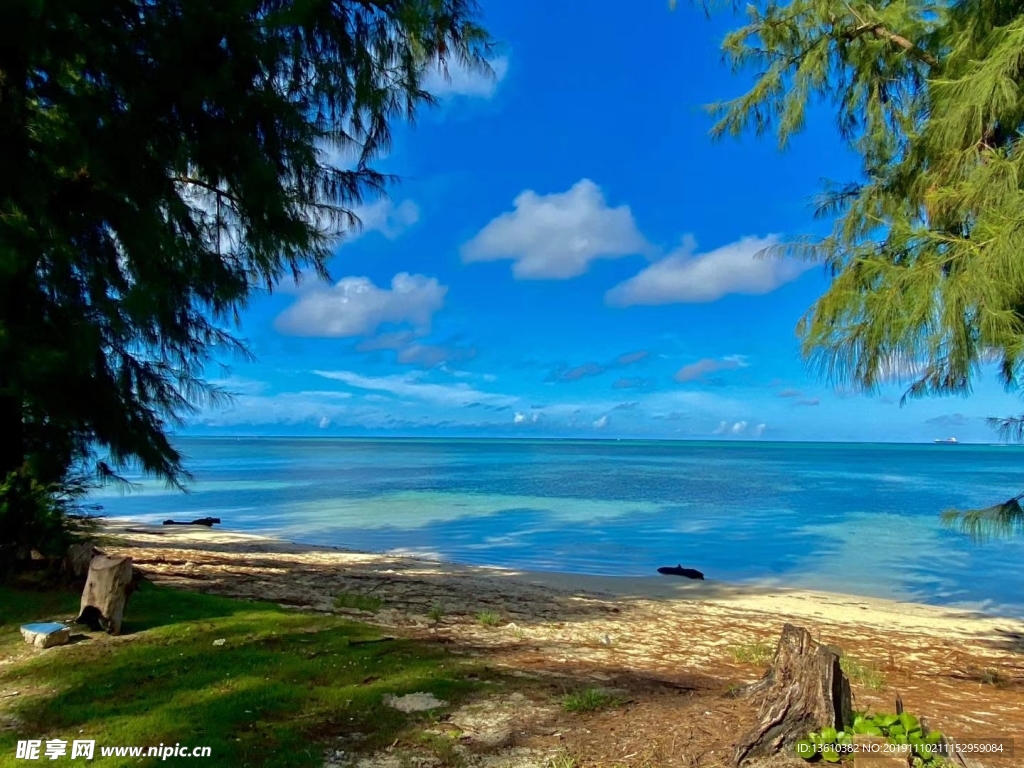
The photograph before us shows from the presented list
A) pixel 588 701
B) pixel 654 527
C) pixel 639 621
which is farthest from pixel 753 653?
pixel 654 527

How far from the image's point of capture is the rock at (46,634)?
13.8ft

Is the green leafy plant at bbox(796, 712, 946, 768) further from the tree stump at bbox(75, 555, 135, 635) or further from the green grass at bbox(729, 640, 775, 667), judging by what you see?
the tree stump at bbox(75, 555, 135, 635)

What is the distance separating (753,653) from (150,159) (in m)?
6.26

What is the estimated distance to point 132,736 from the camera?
9.72ft

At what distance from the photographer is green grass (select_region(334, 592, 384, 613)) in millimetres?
6328

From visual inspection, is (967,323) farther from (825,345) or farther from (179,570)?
(179,570)

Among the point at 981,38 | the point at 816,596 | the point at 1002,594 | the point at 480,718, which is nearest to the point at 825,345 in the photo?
the point at 981,38

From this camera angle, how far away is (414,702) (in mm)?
3479

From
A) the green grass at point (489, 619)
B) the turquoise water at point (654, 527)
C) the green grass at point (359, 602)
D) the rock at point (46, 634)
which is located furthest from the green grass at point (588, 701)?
the turquoise water at point (654, 527)

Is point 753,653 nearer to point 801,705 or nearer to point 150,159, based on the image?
point 801,705

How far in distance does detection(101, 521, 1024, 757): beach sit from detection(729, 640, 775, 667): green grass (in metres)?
0.06

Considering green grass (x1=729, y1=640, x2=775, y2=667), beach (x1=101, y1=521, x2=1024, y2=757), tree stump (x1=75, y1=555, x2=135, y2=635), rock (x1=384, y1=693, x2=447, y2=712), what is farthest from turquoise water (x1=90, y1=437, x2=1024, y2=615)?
green grass (x1=729, y1=640, x2=775, y2=667)

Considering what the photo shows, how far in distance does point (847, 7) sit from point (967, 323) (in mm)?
2653

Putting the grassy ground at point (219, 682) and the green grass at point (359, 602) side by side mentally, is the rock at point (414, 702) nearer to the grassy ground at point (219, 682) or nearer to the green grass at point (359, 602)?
the grassy ground at point (219, 682)
